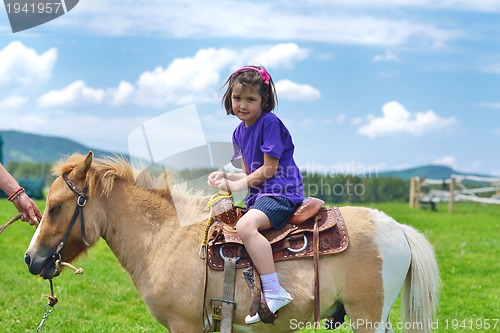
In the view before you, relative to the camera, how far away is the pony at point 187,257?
4.17m

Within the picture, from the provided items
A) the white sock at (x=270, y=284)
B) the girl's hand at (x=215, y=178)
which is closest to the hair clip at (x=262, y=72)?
the girl's hand at (x=215, y=178)

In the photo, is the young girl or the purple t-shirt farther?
the purple t-shirt

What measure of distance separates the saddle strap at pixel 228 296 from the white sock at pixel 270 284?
26cm

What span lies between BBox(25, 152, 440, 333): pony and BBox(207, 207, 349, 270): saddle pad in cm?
7

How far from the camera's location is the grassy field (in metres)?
7.06

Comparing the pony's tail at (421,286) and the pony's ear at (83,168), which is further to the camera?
the pony's tail at (421,286)

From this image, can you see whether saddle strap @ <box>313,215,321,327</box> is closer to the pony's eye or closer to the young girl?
the young girl

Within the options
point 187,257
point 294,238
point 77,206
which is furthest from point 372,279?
point 77,206

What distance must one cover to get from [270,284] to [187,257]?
2.32ft

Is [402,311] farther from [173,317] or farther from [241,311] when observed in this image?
[173,317]

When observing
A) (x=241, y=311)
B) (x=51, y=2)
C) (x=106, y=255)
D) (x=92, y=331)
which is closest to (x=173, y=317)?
(x=241, y=311)

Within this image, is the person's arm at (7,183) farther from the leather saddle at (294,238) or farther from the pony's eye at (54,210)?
the leather saddle at (294,238)

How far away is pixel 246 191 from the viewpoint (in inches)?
176

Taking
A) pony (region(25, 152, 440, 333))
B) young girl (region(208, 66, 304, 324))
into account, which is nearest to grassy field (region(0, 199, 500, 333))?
pony (region(25, 152, 440, 333))
